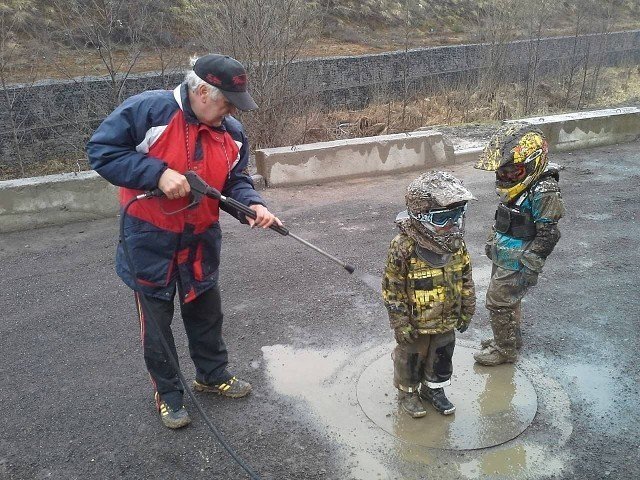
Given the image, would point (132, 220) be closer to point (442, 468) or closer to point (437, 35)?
point (442, 468)

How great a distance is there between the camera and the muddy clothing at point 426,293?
314cm

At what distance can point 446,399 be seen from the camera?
11.6 ft

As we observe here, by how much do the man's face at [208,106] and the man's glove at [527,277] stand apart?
2.10m

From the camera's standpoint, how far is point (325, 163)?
26.2 feet

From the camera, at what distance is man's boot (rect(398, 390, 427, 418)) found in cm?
347

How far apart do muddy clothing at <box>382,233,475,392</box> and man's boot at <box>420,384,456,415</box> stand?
28cm

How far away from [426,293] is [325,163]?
5.04m

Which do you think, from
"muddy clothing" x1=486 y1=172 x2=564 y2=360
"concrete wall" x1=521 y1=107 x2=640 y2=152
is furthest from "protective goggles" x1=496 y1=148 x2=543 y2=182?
"concrete wall" x1=521 y1=107 x2=640 y2=152

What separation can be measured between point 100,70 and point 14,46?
6.72ft

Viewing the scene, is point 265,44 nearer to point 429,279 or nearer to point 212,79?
point 212,79

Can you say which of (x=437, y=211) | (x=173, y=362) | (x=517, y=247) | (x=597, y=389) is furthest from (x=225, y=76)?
(x=597, y=389)

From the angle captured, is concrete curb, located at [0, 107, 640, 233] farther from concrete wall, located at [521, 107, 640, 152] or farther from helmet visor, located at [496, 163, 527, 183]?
helmet visor, located at [496, 163, 527, 183]

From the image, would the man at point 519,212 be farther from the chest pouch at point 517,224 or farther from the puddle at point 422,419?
the puddle at point 422,419


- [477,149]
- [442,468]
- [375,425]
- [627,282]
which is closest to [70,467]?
[375,425]
